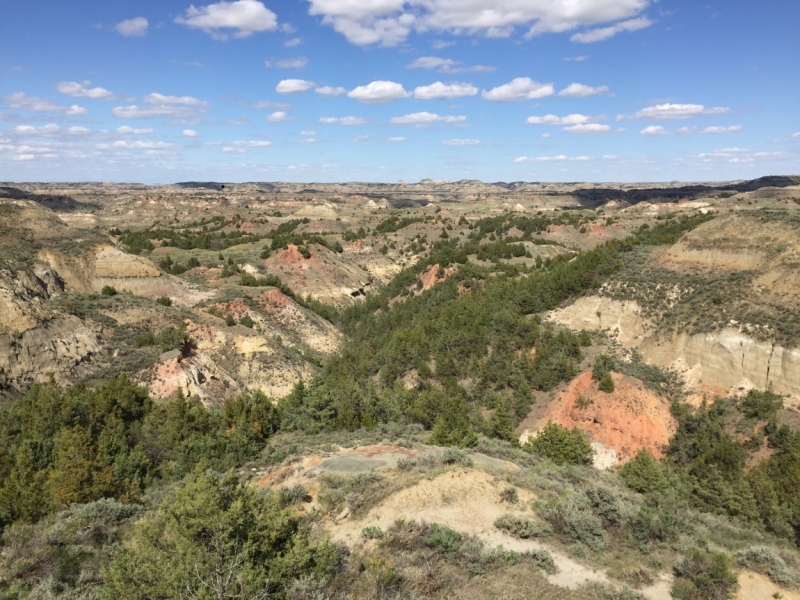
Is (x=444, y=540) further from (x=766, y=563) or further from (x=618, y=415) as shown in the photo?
(x=618, y=415)

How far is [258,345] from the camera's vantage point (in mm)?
43688

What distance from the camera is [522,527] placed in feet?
48.3

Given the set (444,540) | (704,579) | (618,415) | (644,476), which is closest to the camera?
(704,579)

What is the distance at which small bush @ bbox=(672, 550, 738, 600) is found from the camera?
467 inches

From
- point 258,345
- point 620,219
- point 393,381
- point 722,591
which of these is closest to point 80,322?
point 258,345

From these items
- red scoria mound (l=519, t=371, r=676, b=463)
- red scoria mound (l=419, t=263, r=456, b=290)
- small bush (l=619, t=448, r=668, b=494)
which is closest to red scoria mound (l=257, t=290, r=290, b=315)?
red scoria mound (l=419, t=263, r=456, b=290)

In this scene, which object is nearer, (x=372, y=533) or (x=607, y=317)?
(x=372, y=533)

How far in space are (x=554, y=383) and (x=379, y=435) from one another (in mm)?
13339

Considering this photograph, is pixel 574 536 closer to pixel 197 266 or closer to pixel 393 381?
pixel 393 381

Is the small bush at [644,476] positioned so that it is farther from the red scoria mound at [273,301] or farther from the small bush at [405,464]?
the red scoria mound at [273,301]

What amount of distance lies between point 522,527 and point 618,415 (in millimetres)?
16572

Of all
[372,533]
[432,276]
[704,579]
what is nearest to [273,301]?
[432,276]

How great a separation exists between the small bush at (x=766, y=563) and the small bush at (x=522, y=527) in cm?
522

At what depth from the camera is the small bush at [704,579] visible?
11866 millimetres
